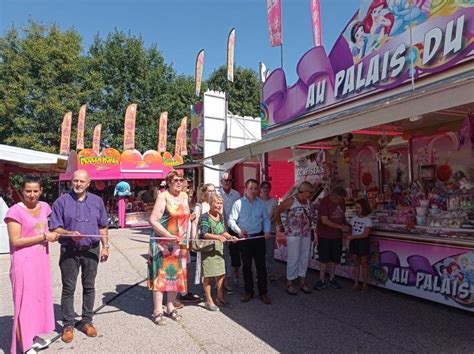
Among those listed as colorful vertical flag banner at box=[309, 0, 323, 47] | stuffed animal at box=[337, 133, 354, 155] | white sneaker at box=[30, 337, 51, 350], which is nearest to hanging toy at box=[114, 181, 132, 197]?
colorful vertical flag banner at box=[309, 0, 323, 47]

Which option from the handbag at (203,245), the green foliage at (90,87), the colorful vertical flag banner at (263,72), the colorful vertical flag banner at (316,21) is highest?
the green foliage at (90,87)

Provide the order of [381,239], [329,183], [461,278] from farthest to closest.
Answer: [329,183], [381,239], [461,278]

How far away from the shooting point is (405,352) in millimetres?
3529

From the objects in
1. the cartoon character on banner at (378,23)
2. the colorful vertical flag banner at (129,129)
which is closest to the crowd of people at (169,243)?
the cartoon character on banner at (378,23)

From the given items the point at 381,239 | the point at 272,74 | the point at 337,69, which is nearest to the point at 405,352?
the point at 381,239

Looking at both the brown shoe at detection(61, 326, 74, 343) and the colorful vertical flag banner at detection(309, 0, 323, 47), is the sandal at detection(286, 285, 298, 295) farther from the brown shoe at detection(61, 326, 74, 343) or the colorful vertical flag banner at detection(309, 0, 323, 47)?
the colorful vertical flag banner at detection(309, 0, 323, 47)

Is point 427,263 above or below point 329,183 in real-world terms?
below

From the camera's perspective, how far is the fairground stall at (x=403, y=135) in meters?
4.64

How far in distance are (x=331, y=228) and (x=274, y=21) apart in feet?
20.5

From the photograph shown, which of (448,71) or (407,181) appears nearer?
(448,71)

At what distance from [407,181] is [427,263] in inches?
95.5

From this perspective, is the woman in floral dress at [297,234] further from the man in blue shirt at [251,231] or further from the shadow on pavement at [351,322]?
the man in blue shirt at [251,231]

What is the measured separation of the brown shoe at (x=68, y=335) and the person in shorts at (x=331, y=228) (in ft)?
11.0

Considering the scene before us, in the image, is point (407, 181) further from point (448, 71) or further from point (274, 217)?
point (274, 217)
